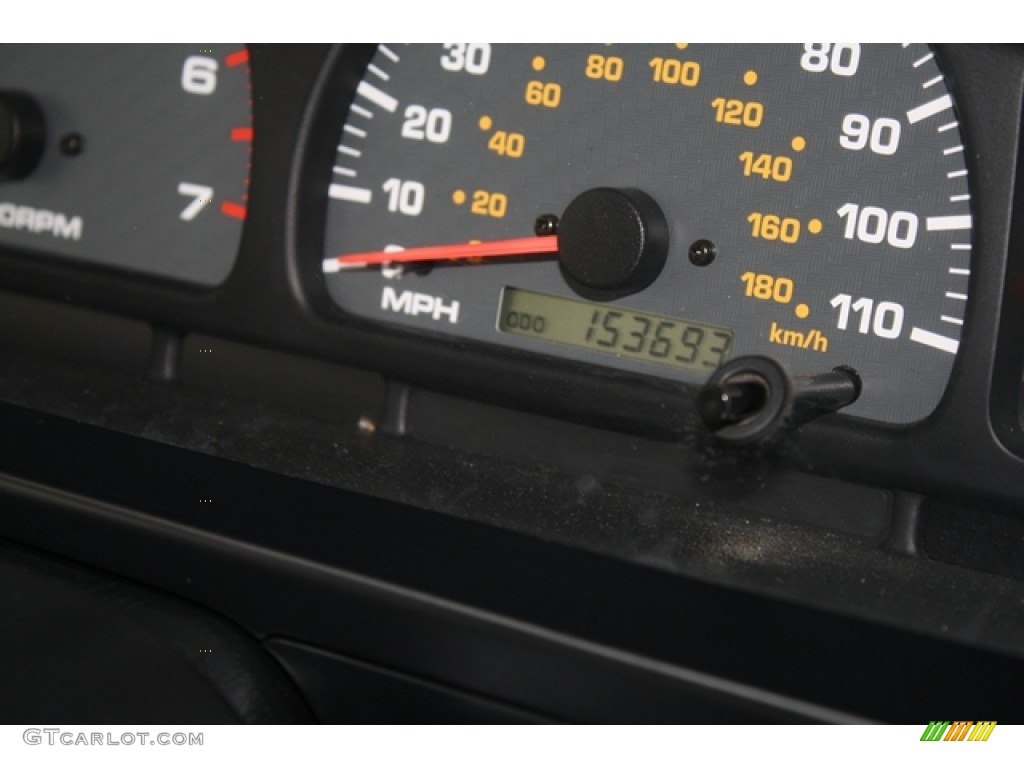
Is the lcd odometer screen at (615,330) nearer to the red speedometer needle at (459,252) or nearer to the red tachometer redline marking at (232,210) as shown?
the red speedometer needle at (459,252)

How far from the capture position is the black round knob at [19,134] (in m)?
2.15

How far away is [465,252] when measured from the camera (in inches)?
73.8

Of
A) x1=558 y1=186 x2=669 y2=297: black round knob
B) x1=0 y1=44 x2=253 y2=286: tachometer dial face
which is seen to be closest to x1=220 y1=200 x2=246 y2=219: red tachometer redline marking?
x1=0 y1=44 x2=253 y2=286: tachometer dial face

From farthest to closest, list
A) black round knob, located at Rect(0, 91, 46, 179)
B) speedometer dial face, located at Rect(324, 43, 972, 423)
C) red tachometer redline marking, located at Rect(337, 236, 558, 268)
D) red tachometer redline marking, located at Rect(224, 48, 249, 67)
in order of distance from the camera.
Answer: black round knob, located at Rect(0, 91, 46, 179) < red tachometer redline marking, located at Rect(224, 48, 249, 67) < red tachometer redline marking, located at Rect(337, 236, 558, 268) < speedometer dial face, located at Rect(324, 43, 972, 423)

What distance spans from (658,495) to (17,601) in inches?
28.7

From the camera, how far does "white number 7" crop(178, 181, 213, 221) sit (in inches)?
82.4

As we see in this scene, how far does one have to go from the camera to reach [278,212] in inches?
78.3

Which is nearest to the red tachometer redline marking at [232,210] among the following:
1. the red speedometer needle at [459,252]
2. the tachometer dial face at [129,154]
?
the tachometer dial face at [129,154]

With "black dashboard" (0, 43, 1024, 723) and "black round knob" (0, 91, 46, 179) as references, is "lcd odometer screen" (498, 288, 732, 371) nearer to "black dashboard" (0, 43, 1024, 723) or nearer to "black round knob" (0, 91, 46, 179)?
"black dashboard" (0, 43, 1024, 723)

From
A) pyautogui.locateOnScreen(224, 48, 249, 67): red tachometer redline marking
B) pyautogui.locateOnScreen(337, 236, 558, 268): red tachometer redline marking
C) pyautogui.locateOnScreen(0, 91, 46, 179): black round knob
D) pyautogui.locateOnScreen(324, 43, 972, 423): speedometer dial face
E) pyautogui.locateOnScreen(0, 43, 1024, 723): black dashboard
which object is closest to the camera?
pyautogui.locateOnScreen(0, 43, 1024, 723): black dashboard

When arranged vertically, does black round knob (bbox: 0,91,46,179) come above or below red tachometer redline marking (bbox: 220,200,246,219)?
above

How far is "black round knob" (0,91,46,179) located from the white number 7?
245 mm

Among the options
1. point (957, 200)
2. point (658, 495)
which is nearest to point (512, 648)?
point (658, 495)

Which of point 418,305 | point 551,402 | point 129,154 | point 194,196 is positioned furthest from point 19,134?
point 551,402
